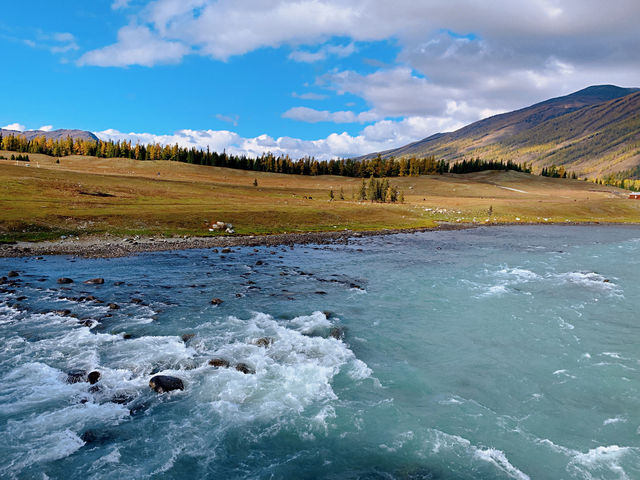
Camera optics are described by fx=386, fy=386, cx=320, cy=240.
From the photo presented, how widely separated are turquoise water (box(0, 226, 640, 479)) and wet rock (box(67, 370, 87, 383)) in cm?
36

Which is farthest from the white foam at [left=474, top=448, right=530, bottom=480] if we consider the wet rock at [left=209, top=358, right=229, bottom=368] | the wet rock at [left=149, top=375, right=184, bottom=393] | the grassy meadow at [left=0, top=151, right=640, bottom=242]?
the grassy meadow at [left=0, top=151, right=640, bottom=242]

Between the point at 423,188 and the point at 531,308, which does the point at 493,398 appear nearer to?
the point at 531,308

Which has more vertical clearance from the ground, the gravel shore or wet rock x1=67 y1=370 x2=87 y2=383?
the gravel shore

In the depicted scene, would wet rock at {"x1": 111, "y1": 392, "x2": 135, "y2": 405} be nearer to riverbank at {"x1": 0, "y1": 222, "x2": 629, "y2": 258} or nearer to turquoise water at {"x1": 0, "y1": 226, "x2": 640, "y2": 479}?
turquoise water at {"x1": 0, "y1": 226, "x2": 640, "y2": 479}

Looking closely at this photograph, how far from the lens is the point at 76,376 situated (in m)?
14.0

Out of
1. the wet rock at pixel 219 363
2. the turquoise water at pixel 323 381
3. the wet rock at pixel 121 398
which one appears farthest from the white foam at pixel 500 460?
the wet rock at pixel 121 398

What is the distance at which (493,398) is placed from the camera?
13578 millimetres

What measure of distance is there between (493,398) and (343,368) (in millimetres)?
5549

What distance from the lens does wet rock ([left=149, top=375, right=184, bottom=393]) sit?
13.5 metres

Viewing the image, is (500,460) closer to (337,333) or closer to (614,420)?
(614,420)

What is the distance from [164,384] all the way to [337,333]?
27.7 ft

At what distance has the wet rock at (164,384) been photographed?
13516 mm

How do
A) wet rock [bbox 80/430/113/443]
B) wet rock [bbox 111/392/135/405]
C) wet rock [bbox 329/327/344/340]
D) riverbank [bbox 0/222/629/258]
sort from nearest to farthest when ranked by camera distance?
wet rock [bbox 80/430/113/443] → wet rock [bbox 111/392/135/405] → wet rock [bbox 329/327/344/340] → riverbank [bbox 0/222/629/258]

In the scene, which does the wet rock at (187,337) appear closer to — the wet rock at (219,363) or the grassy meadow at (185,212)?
the wet rock at (219,363)
